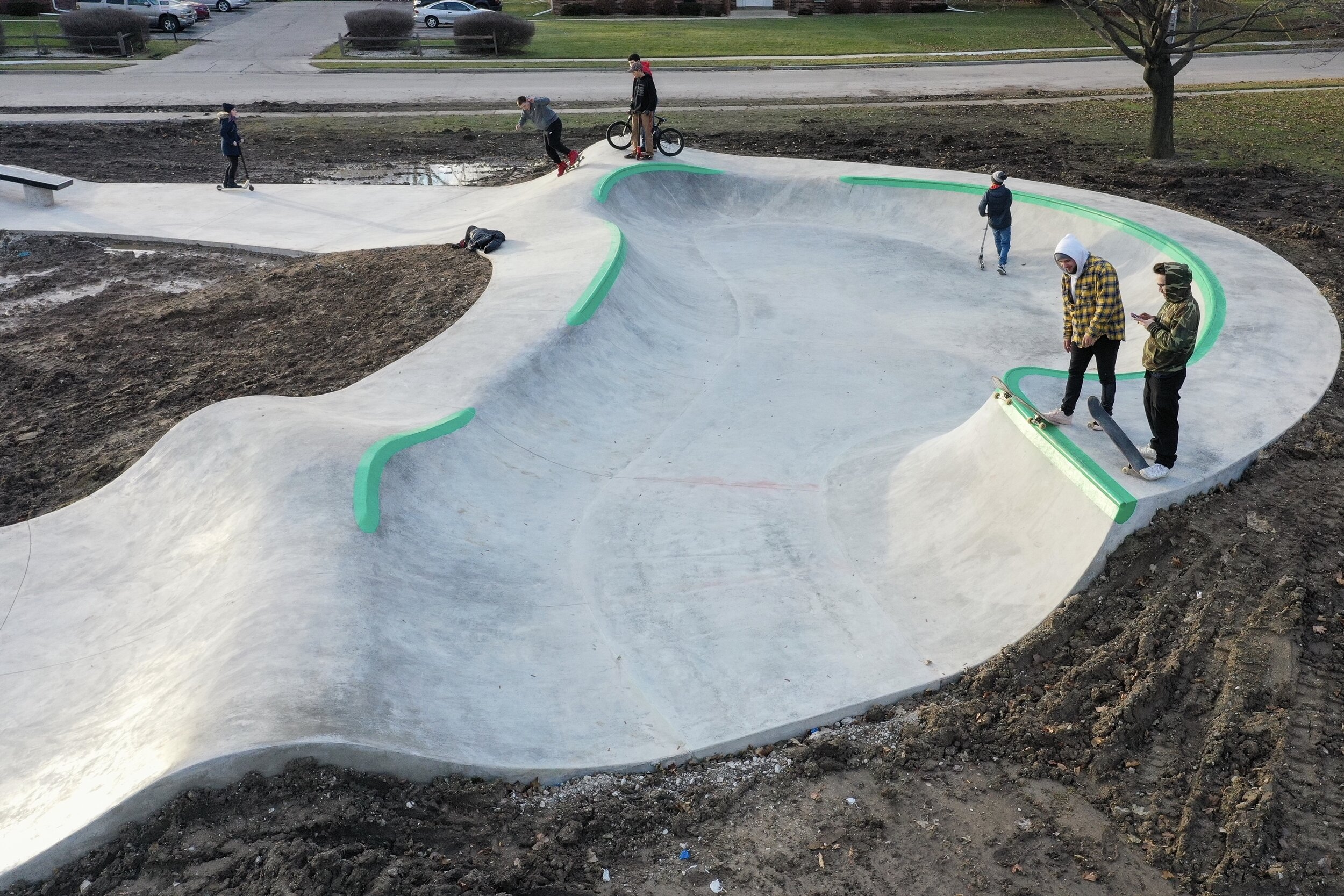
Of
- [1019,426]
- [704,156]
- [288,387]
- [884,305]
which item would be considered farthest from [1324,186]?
[288,387]

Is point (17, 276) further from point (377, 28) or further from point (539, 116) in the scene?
point (377, 28)

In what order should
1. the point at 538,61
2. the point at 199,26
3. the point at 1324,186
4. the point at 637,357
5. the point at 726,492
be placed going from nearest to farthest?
the point at 726,492 → the point at 637,357 → the point at 1324,186 → the point at 538,61 → the point at 199,26

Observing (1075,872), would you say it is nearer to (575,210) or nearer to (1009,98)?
(575,210)

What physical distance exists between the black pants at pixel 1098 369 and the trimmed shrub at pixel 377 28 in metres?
37.2

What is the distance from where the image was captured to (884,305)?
14.5 m

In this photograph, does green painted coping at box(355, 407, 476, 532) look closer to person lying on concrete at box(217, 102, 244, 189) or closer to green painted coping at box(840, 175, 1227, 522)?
green painted coping at box(840, 175, 1227, 522)

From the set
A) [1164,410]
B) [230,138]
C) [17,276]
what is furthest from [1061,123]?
[17,276]

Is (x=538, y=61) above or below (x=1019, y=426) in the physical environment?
above

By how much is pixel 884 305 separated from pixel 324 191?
1194cm

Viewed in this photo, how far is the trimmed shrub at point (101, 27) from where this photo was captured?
36906mm

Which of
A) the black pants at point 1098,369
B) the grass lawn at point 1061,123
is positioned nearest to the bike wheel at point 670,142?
the grass lawn at point 1061,123

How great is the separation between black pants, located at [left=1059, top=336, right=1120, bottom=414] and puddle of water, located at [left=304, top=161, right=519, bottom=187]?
48.9 feet

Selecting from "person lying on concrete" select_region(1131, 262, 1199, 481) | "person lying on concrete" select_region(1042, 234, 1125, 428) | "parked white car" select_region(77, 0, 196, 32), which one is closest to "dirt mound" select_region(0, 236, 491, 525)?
"person lying on concrete" select_region(1042, 234, 1125, 428)

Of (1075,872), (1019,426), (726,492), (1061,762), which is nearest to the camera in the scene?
(1075,872)
